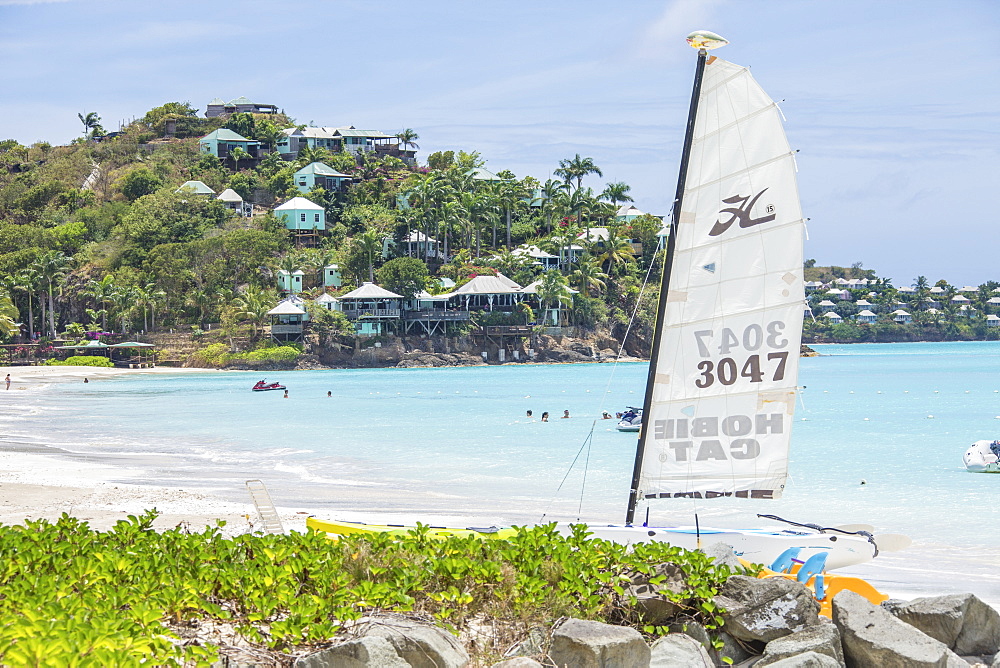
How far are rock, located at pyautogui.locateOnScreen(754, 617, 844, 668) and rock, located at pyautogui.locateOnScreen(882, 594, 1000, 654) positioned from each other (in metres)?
1.35

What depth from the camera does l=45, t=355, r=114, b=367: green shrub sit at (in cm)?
6999

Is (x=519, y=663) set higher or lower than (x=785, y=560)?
higher

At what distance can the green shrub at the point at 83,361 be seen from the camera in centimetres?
6999

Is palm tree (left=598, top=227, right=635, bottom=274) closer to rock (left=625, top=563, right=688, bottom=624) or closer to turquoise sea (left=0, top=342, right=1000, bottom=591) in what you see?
turquoise sea (left=0, top=342, right=1000, bottom=591)

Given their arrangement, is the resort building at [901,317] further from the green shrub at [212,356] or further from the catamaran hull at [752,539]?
the catamaran hull at [752,539]

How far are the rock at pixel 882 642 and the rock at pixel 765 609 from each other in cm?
25

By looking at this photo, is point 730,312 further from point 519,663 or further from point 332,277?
point 332,277

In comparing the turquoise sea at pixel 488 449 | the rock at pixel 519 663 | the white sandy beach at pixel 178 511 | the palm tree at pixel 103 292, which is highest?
the palm tree at pixel 103 292

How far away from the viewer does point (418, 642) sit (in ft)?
18.9

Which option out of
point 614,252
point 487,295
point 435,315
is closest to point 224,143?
point 435,315

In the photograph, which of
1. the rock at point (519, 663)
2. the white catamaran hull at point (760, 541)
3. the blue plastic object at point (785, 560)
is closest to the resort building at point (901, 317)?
the white catamaran hull at point (760, 541)

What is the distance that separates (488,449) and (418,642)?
23197 mm

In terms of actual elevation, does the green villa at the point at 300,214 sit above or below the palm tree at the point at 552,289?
above

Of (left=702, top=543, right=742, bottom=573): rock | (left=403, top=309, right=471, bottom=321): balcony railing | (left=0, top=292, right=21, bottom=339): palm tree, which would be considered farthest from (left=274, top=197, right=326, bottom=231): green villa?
(left=702, top=543, right=742, bottom=573): rock
